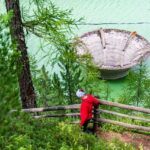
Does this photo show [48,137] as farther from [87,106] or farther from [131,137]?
[131,137]

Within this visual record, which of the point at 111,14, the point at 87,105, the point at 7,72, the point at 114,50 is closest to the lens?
the point at 7,72

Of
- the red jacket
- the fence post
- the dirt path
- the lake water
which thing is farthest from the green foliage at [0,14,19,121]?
the lake water

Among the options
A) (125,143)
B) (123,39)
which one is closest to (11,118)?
(125,143)

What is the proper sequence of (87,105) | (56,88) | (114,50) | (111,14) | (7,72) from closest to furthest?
(7,72), (87,105), (56,88), (114,50), (111,14)

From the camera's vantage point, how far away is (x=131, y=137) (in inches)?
331

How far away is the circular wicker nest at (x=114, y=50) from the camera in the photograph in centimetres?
1783

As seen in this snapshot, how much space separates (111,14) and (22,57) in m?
14.6

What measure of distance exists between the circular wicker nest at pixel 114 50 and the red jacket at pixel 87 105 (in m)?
9.45

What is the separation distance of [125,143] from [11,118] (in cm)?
315

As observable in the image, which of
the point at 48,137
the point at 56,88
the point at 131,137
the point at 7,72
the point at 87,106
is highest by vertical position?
the point at 7,72

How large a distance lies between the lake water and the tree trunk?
10.5 meters

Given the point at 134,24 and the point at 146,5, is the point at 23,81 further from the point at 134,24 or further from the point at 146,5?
the point at 146,5

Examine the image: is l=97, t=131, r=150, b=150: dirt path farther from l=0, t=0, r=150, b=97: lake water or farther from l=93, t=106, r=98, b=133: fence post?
l=0, t=0, r=150, b=97: lake water

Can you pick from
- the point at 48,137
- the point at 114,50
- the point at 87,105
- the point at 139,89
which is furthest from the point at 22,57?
the point at 114,50
